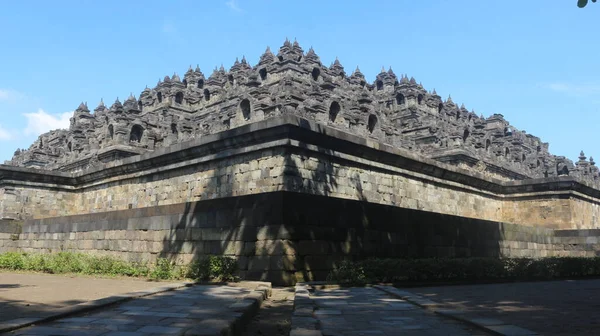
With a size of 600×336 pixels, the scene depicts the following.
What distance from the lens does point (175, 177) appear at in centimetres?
1670

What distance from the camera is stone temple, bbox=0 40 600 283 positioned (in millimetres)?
10086

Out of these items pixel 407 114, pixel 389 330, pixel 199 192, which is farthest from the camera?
pixel 407 114

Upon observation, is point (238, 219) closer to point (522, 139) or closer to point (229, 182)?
point (229, 182)

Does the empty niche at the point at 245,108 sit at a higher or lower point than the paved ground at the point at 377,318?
higher

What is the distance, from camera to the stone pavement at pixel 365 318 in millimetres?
4855

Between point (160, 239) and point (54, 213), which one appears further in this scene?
point (54, 213)

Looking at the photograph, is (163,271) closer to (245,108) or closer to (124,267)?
(124,267)

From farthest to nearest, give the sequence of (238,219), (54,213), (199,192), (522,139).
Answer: (522,139)
(54,213)
(199,192)
(238,219)

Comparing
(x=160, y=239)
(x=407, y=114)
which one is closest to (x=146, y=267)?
(x=160, y=239)

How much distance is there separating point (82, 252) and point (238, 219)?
6532 millimetres

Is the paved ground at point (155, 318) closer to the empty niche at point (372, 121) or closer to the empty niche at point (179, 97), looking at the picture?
the empty niche at point (372, 121)

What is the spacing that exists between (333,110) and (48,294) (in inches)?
910

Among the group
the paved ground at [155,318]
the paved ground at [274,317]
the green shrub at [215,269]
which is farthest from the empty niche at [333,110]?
the paved ground at [155,318]

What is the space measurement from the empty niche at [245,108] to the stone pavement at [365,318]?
20.6 m
